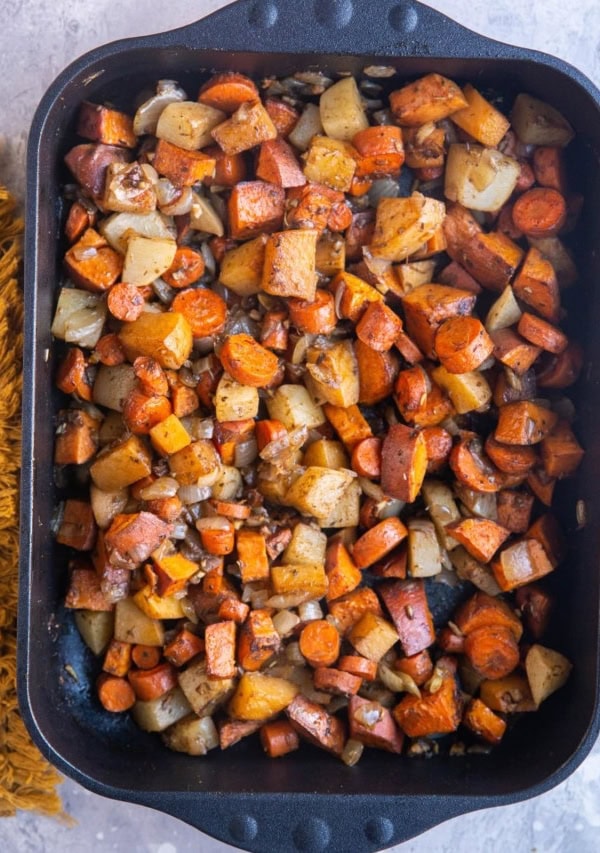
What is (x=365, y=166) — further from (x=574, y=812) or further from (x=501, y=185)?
(x=574, y=812)

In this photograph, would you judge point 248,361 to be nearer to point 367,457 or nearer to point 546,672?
point 367,457

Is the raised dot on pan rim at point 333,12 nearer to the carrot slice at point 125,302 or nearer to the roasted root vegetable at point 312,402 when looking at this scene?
the roasted root vegetable at point 312,402

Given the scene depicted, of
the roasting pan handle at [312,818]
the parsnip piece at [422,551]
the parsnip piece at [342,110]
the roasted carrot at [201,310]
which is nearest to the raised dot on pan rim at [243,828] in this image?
the roasting pan handle at [312,818]

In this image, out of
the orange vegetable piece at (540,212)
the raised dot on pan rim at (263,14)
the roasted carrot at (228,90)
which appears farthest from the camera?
the orange vegetable piece at (540,212)

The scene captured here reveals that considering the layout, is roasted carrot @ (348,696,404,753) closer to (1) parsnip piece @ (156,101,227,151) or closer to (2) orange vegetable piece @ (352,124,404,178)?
(2) orange vegetable piece @ (352,124,404,178)

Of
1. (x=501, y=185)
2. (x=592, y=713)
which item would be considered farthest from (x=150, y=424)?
(x=592, y=713)

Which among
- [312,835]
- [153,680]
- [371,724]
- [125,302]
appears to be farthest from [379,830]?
[125,302]

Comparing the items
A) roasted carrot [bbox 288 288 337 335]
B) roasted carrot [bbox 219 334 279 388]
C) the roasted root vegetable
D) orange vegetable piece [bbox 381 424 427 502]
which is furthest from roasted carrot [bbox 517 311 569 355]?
roasted carrot [bbox 219 334 279 388]
